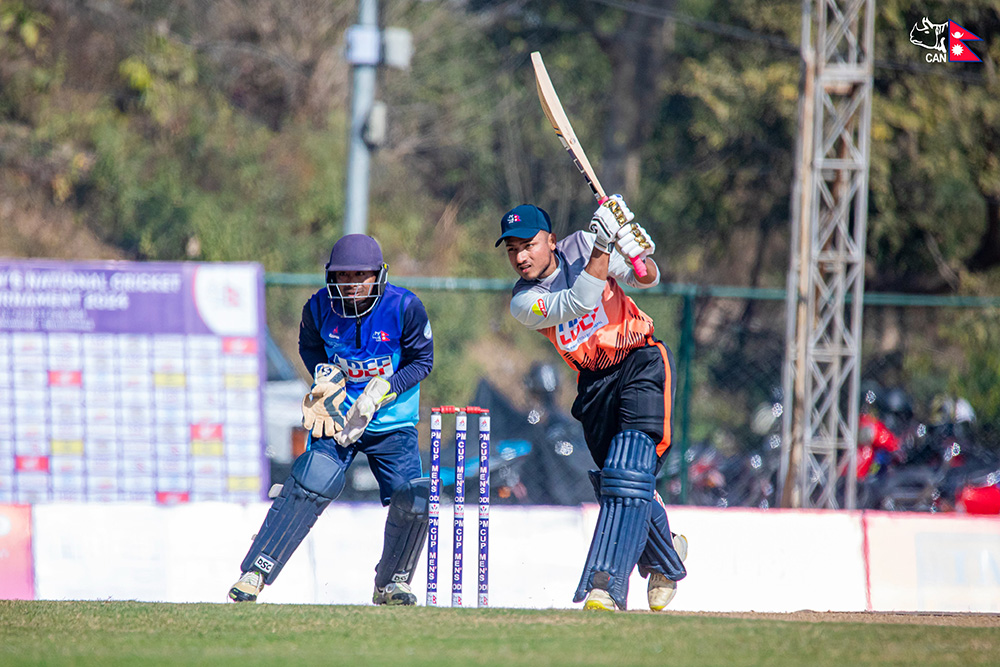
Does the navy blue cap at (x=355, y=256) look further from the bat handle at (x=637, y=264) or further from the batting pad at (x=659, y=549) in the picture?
the batting pad at (x=659, y=549)

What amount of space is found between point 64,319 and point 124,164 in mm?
12172

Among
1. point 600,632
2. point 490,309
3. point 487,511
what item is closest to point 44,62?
point 490,309

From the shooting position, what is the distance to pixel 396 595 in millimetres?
5777

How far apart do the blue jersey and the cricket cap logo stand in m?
9.05

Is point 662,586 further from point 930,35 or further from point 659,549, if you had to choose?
point 930,35

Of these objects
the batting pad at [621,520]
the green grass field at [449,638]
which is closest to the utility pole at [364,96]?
the batting pad at [621,520]

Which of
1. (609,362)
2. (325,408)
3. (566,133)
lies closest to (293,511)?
(325,408)

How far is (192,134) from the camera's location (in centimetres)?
2175

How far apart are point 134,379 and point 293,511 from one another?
4.10 metres

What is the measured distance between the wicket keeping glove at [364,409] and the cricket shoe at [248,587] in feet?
2.51

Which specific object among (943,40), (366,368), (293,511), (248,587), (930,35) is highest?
(930,35)

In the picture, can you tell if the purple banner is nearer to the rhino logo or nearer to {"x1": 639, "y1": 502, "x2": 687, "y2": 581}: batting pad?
{"x1": 639, "y1": 502, "x2": 687, "y2": 581}: batting pad

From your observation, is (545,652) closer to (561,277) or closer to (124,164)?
(561,277)

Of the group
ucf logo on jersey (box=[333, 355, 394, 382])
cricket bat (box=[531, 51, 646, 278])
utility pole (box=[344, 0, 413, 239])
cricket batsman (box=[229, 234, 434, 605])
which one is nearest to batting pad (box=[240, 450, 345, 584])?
cricket batsman (box=[229, 234, 434, 605])
